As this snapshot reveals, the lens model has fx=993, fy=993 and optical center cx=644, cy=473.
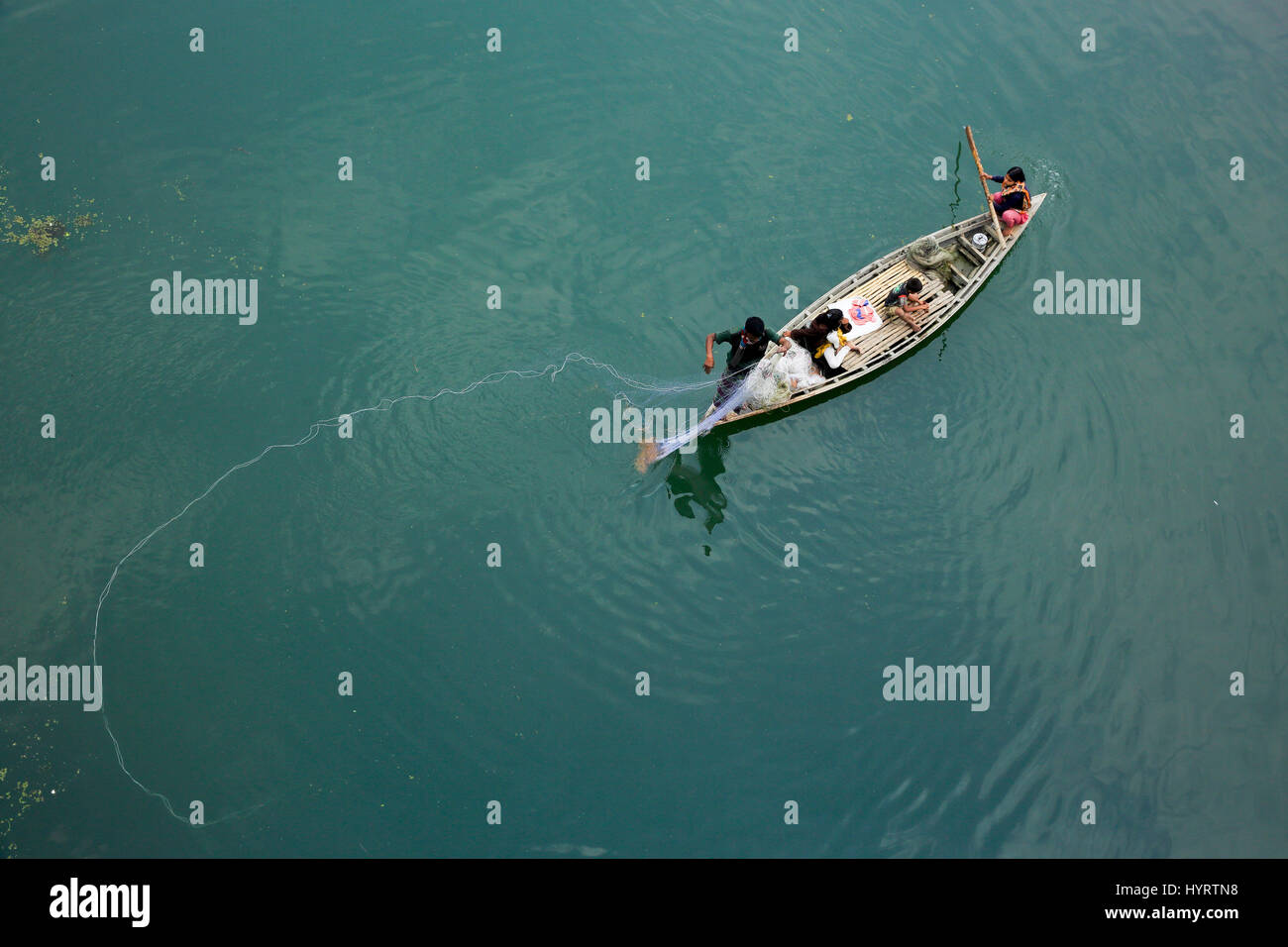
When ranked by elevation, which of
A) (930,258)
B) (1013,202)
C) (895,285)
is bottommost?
(895,285)

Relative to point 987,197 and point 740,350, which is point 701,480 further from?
point 987,197

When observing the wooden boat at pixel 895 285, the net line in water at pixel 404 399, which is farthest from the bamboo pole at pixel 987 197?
the net line in water at pixel 404 399

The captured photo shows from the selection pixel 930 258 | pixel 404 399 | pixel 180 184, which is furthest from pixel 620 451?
pixel 180 184

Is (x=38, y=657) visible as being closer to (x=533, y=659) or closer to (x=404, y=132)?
(x=533, y=659)

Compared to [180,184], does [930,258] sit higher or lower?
lower

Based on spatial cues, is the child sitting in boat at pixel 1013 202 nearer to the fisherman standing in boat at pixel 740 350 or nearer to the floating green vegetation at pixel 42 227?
the fisherman standing in boat at pixel 740 350

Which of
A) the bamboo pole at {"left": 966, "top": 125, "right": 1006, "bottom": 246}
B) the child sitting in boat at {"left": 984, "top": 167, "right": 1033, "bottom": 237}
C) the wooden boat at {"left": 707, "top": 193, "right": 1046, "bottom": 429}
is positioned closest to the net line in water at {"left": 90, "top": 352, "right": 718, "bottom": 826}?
the wooden boat at {"left": 707, "top": 193, "right": 1046, "bottom": 429}

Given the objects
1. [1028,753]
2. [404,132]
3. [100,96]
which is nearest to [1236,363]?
[1028,753]

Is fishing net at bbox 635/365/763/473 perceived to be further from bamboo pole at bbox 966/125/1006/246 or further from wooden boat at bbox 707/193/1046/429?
bamboo pole at bbox 966/125/1006/246
